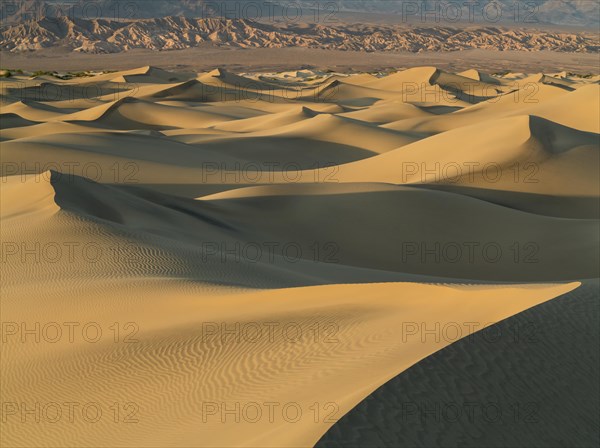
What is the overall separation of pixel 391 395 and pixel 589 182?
1349 centimetres

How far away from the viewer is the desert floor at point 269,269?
404cm

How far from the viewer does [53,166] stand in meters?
17.6

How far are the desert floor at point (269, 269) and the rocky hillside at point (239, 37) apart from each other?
91.8 meters

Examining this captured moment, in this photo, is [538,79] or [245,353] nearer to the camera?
[245,353]

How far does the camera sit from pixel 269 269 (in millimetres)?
8281

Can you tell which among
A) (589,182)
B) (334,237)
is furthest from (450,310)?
(589,182)

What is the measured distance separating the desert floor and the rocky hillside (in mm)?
91818

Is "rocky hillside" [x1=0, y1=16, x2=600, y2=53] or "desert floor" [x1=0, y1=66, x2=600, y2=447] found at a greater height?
"desert floor" [x1=0, y1=66, x2=600, y2=447]

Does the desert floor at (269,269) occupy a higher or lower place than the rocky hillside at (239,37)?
higher

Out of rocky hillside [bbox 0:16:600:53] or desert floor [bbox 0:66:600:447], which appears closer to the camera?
desert floor [bbox 0:66:600:447]

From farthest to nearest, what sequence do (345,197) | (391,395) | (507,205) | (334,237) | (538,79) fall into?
(538,79) < (507,205) < (345,197) < (334,237) < (391,395)

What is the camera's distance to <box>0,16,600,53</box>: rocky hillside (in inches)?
4326

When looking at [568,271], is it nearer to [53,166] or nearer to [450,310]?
[450,310]

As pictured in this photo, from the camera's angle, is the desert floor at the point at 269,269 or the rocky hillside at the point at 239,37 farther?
the rocky hillside at the point at 239,37
